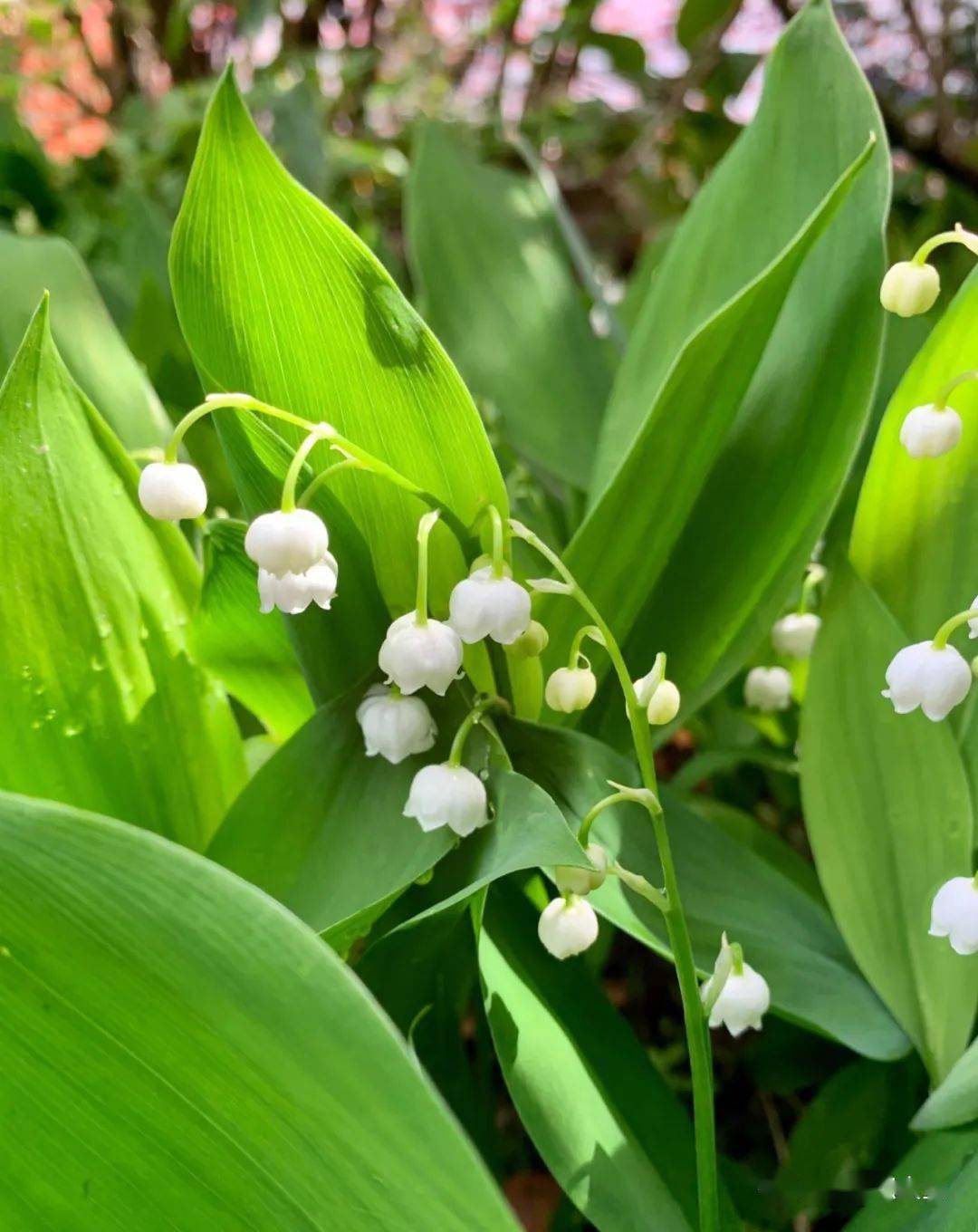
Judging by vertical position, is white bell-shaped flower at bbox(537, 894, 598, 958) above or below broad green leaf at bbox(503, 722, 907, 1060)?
above

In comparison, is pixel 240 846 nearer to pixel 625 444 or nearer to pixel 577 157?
pixel 625 444

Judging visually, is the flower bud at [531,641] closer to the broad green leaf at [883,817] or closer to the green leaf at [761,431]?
the green leaf at [761,431]

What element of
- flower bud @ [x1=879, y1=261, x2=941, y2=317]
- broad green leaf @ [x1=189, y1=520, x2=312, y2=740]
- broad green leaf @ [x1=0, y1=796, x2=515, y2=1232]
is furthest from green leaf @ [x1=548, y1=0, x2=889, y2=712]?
broad green leaf @ [x1=0, y1=796, x2=515, y2=1232]

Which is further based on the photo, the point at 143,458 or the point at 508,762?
the point at 143,458

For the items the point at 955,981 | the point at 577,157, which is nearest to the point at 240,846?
the point at 955,981

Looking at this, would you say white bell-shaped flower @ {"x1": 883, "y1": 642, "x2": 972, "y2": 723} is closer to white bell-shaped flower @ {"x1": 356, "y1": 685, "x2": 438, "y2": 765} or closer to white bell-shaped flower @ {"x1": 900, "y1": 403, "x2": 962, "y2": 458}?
white bell-shaped flower @ {"x1": 900, "y1": 403, "x2": 962, "y2": 458}
